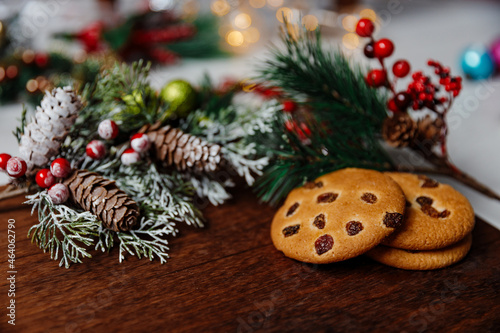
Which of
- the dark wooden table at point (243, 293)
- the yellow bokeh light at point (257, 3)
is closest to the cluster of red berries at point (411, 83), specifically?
the dark wooden table at point (243, 293)

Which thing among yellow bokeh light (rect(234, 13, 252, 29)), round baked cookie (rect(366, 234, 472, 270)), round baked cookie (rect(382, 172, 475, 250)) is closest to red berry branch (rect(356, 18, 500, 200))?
round baked cookie (rect(382, 172, 475, 250))

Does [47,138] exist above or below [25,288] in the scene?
above

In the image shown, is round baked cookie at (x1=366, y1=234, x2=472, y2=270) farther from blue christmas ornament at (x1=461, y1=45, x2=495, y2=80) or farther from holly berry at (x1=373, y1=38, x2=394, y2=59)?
blue christmas ornament at (x1=461, y1=45, x2=495, y2=80)

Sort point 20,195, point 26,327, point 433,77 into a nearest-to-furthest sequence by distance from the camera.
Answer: point 26,327 → point 20,195 → point 433,77

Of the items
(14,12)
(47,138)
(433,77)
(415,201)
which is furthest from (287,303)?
(14,12)

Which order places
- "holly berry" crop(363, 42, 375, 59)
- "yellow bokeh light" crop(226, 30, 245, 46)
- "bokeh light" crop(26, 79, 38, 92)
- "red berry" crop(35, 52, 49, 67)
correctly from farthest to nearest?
"yellow bokeh light" crop(226, 30, 245, 46) → "red berry" crop(35, 52, 49, 67) → "bokeh light" crop(26, 79, 38, 92) → "holly berry" crop(363, 42, 375, 59)

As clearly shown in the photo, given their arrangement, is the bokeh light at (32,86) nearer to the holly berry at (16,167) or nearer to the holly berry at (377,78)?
the holly berry at (16,167)

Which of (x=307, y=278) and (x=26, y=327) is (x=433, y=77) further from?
(x=26, y=327)

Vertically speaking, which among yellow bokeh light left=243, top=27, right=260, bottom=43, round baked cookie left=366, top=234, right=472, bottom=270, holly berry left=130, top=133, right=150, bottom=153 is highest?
yellow bokeh light left=243, top=27, right=260, bottom=43
